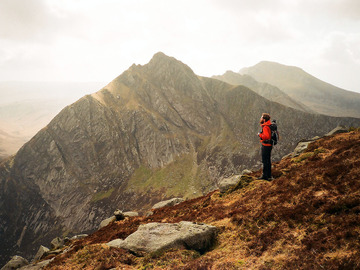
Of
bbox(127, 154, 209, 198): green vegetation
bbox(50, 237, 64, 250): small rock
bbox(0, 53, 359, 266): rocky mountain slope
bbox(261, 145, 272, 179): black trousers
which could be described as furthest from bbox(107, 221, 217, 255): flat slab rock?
bbox(127, 154, 209, 198): green vegetation

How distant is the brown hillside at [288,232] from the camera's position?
7117mm

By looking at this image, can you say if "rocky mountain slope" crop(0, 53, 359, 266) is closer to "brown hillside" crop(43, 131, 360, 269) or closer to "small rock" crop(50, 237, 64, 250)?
"small rock" crop(50, 237, 64, 250)

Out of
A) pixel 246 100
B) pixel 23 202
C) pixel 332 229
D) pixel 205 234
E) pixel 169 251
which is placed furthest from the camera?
pixel 246 100

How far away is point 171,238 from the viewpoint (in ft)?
36.0

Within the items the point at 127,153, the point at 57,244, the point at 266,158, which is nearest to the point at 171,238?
the point at 266,158

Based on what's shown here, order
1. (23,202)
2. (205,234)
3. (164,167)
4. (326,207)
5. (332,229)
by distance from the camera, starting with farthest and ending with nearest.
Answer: (164,167), (23,202), (205,234), (326,207), (332,229)

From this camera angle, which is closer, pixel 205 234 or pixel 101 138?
pixel 205 234

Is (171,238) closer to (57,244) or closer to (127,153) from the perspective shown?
(57,244)

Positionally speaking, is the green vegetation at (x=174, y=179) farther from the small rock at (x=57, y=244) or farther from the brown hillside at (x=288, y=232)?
the brown hillside at (x=288, y=232)

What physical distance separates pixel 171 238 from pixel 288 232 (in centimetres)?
625

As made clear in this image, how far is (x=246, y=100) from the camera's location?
162875 millimetres

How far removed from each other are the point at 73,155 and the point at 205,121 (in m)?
107

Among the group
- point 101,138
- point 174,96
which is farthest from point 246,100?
point 101,138

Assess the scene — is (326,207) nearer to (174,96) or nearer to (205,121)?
(205,121)
